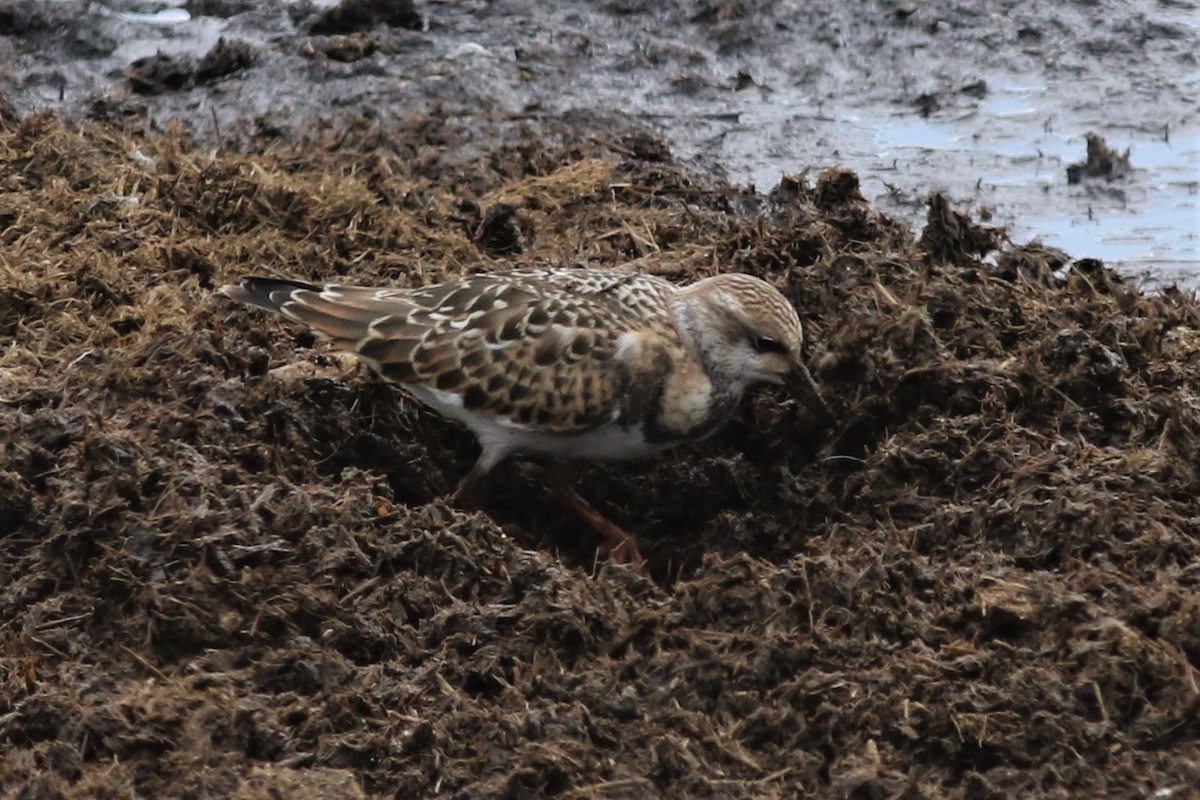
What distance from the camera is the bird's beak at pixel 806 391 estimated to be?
693 cm

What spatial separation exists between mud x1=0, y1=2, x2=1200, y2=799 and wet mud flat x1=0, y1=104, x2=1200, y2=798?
0.02 meters

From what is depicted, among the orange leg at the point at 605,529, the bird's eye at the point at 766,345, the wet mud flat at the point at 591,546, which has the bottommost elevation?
the orange leg at the point at 605,529

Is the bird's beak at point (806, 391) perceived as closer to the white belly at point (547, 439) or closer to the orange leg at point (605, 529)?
the white belly at point (547, 439)

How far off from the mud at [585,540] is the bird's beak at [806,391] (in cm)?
23

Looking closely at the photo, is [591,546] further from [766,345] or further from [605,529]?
[766,345]

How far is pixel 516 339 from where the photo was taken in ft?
22.8

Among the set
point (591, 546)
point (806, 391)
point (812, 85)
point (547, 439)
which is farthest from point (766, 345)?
point (812, 85)

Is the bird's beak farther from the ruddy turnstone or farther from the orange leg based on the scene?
the orange leg

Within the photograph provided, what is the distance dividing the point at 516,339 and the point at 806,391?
1.16 metres

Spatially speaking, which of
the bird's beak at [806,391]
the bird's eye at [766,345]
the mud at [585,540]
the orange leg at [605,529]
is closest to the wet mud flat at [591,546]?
the mud at [585,540]

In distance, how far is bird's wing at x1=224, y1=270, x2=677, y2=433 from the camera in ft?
22.4

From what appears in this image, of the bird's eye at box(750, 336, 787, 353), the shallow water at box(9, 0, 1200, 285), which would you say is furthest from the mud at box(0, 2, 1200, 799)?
the shallow water at box(9, 0, 1200, 285)

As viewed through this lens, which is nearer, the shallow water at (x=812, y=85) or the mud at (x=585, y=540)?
the mud at (x=585, y=540)

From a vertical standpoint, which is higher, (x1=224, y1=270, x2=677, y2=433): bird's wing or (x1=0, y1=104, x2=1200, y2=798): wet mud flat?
(x1=224, y1=270, x2=677, y2=433): bird's wing
